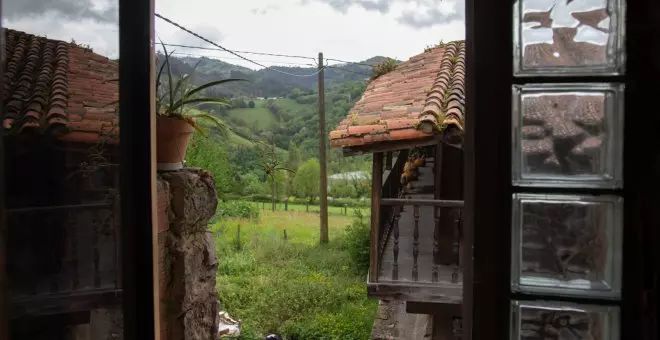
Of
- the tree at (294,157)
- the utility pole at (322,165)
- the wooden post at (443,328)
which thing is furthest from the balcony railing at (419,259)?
the tree at (294,157)

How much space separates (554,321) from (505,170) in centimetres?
24

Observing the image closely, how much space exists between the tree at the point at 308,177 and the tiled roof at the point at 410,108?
6725mm

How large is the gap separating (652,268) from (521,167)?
22 cm

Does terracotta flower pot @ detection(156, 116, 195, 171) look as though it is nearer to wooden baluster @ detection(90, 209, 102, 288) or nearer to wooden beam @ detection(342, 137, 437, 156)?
wooden baluster @ detection(90, 209, 102, 288)

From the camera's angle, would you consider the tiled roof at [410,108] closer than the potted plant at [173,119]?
No

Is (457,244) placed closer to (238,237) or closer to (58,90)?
(58,90)

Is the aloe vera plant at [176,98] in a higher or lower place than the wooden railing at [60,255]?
higher

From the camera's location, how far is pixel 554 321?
2.87ft

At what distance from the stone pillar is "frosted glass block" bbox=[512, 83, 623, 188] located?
1.47m

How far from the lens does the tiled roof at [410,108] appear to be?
346 centimetres

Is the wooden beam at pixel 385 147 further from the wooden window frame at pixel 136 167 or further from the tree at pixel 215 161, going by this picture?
the tree at pixel 215 161

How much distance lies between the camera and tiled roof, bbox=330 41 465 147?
3.46 metres

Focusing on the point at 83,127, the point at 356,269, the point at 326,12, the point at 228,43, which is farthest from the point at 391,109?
the point at 326,12

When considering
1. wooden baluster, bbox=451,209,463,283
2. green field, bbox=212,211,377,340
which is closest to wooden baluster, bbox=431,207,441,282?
wooden baluster, bbox=451,209,463,283
